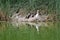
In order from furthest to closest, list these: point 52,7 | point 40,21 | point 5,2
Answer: point 5,2
point 52,7
point 40,21

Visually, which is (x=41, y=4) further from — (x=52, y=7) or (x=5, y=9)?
(x=5, y=9)

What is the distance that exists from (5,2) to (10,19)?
215cm

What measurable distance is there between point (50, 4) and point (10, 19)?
2.91 metres

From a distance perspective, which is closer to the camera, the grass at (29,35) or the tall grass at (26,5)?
the grass at (29,35)

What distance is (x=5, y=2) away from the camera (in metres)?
17.1

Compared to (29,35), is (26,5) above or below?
above

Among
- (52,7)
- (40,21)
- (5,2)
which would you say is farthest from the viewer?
(5,2)

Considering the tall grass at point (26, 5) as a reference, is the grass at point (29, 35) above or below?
below

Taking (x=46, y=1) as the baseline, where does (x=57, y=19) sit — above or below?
below

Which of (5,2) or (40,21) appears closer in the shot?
(40,21)

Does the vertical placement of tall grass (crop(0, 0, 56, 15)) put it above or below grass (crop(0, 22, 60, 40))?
above

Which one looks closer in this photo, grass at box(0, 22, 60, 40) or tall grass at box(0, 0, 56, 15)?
grass at box(0, 22, 60, 40)

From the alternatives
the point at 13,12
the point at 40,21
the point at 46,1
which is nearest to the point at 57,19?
the point at 40,21

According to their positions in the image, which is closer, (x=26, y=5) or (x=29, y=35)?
(x=29, y=35)
